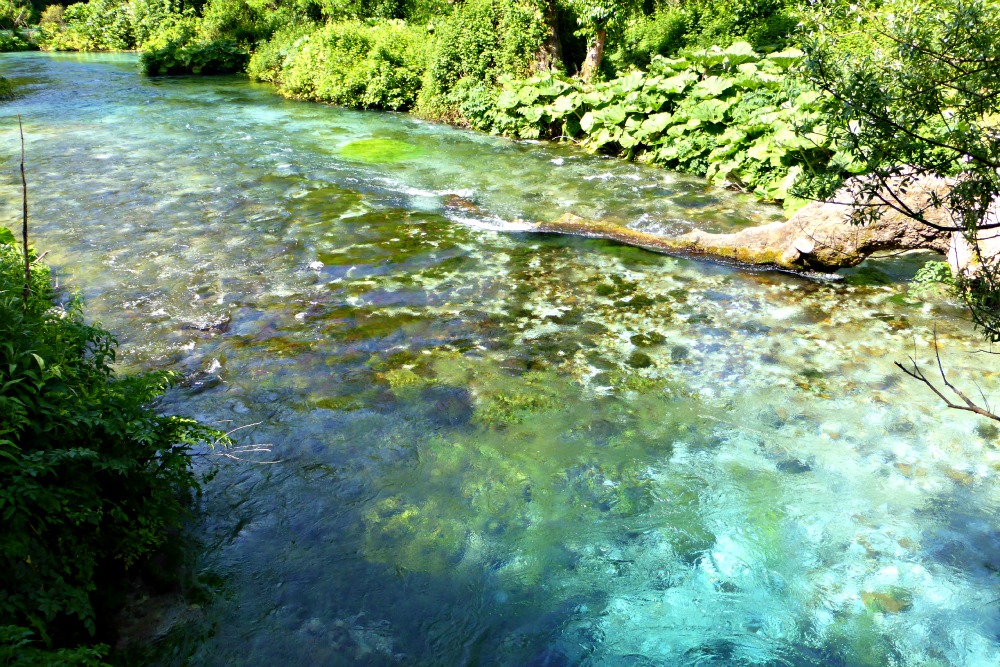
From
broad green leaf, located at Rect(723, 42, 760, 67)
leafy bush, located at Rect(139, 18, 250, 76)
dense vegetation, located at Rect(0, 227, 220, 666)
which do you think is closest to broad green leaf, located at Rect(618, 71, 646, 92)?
broad green leaf, located at Rect(723, 42, 760, 67)

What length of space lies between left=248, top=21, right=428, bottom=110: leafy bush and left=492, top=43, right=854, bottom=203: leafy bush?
4.69 metres

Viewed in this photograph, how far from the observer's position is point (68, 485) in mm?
3377

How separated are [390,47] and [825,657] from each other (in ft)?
64.9

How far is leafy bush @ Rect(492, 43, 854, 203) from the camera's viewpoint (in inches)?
444

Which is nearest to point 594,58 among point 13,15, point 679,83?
point 679,83

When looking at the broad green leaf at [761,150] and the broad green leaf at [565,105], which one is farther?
the broad green leaf at [565,105]

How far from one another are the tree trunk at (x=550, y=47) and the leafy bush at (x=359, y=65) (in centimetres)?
382

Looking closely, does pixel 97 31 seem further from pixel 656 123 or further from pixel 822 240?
pixel 822 240

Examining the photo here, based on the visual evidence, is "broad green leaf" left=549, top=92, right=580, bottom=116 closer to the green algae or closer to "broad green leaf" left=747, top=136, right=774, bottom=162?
the green algae

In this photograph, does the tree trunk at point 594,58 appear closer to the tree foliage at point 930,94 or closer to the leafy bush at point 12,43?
the tree foliage at point 930,94

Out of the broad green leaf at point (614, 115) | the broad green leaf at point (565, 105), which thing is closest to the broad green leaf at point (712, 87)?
the broad green leaf at point (614, 115)

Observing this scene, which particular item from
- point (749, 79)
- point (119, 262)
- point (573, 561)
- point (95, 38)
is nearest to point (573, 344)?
point (573, 561)

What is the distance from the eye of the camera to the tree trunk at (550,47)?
1694 cm

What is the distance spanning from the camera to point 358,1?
25172mm
